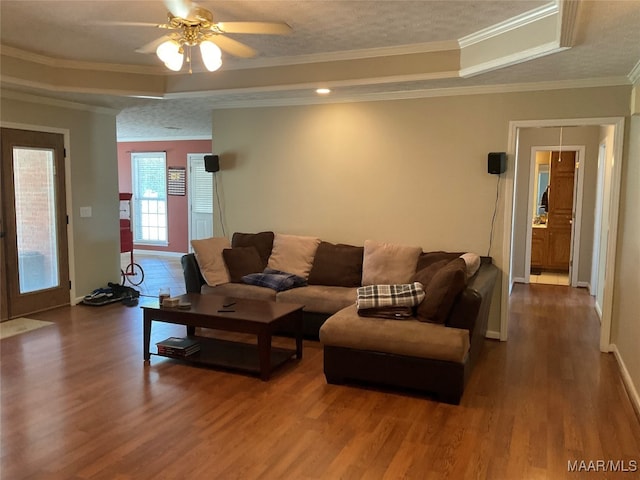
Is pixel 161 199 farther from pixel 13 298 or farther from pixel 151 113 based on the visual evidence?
pixel 13 298

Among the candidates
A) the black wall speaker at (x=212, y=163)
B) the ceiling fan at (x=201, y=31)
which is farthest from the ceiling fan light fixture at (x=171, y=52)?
the black wall speaker at (x=212, y=163)

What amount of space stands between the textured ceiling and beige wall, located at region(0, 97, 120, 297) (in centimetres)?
47

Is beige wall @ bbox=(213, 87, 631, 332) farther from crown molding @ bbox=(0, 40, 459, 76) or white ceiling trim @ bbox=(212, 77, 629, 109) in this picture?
crown molding @ bbox=(0, 40, 459, 76)

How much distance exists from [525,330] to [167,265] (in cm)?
619

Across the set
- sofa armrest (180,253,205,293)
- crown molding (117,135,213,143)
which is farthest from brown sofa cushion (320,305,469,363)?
crown molding (117,135,213,143)

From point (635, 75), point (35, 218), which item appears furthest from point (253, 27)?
point (35, 218)

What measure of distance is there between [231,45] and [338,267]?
8.15 feet

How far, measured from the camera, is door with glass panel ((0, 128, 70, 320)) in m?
5.27

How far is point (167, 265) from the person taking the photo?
8.97 metres

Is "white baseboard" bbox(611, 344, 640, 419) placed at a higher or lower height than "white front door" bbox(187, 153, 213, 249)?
lower

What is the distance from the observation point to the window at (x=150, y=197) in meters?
10.1

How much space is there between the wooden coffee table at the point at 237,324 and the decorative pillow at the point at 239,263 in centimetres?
77

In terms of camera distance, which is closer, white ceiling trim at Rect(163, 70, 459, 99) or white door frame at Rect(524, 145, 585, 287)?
white ceiling trim at Rect(163, 70, 459, 99)

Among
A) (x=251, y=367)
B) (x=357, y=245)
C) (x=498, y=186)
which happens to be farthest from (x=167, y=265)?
(x=498, y=186)
